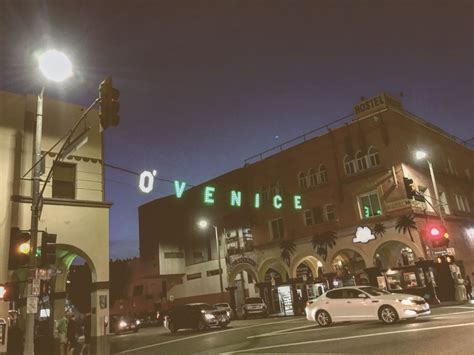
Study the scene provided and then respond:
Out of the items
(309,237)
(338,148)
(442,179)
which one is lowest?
(309,237)

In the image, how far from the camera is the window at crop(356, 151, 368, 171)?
31.8 metres

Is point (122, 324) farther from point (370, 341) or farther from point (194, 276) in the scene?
point (370, 341)

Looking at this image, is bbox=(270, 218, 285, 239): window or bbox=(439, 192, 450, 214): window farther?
bbox=(270, 218, 285, 239): window

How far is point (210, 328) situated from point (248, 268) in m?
14.6

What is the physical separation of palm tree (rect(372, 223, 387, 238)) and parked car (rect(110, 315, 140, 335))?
70.0 ft

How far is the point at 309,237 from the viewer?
3431 cm

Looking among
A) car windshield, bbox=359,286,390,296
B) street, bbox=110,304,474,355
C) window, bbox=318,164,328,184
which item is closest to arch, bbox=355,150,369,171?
window, bbox=318,164,328,184

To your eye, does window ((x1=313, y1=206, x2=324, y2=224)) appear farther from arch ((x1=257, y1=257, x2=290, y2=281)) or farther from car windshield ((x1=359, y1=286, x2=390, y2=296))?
car windshield ((x1=359, y1=286, x2=390, y2=296))

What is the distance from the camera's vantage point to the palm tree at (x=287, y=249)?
35.3 metres

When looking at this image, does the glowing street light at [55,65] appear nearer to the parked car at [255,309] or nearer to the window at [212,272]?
the parked car at [255,309]

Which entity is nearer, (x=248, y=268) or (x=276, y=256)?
(x=276, y=256)

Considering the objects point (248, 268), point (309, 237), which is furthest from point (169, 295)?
point (309, 237)

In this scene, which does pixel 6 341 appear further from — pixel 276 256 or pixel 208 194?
A: pixel 276 256

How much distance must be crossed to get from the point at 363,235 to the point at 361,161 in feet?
18.9
